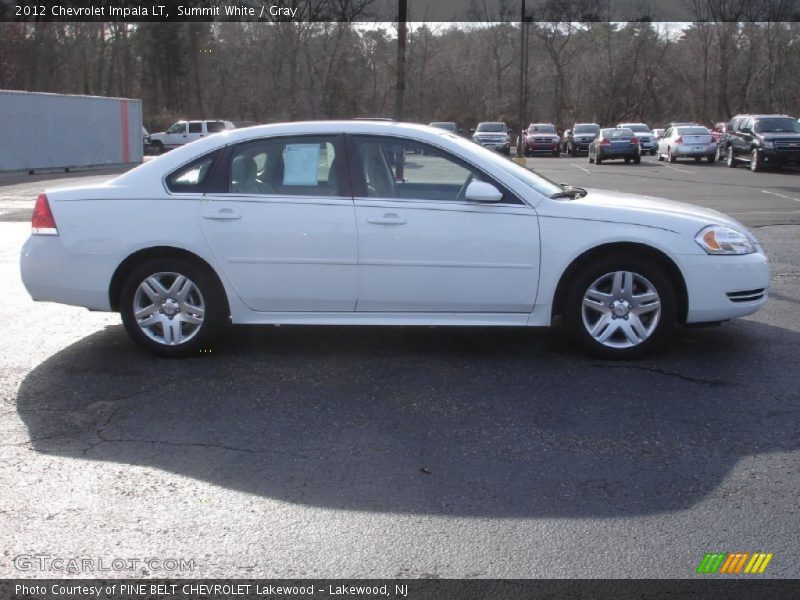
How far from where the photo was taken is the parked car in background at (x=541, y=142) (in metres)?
47.2

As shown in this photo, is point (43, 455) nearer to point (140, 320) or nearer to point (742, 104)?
point (140, 320)

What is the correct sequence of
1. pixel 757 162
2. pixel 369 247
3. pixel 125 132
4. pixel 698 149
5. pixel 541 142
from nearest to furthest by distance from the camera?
pixel 369 247 → pixel 757 162 → pixel 125 132 → pixel 698 149 → pixel 541 142

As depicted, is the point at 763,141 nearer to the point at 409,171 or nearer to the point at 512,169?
the point at 512,169

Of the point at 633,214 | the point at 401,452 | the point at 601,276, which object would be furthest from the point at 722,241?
the point at 401,452

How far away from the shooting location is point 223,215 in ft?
20.5

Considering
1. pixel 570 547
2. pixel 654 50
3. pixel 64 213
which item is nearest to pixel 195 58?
pixel 654 50

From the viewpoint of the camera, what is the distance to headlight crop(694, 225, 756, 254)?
613 cm

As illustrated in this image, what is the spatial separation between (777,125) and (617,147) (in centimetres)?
823

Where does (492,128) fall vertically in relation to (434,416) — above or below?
above

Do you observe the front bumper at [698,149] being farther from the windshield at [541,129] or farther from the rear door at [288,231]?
the rear door at [288,231]

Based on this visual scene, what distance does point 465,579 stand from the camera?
3322 millimetres

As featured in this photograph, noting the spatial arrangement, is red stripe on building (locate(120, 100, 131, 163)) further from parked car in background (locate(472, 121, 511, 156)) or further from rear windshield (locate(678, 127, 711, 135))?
rear windshield (locate(678, 127, 711, 135))

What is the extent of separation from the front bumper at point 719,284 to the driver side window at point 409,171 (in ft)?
5.13

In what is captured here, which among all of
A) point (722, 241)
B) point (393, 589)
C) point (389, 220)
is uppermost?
point (389, 220)
